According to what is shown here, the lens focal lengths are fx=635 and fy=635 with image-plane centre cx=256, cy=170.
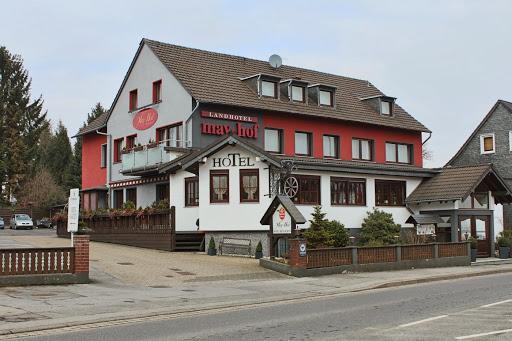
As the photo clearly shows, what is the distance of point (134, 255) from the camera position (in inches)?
1026

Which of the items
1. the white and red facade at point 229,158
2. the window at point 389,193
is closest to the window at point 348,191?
the white and red facade at point 229,158

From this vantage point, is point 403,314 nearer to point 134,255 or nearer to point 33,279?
point 33,279

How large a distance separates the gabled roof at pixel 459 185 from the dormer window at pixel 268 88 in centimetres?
970

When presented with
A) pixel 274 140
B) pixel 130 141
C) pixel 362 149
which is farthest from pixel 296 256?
pixel 130 141

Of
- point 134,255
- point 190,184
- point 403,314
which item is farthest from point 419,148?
point 403,314

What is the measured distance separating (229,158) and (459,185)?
12402mm

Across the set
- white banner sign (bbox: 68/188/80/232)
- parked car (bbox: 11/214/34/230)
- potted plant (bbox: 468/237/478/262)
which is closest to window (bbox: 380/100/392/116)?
potted plant (bbox: 468/237/478/262)

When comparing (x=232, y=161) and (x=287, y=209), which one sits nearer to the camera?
(x=287, y=209)

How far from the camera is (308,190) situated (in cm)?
3056

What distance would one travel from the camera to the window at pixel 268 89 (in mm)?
36312

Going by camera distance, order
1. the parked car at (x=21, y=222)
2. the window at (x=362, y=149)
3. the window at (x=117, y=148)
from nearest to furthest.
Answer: the window at (x=362, y=149)
the window at (x=117, y=148)
the parked car at (x=21, y=222)

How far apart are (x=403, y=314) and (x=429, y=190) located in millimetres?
22996

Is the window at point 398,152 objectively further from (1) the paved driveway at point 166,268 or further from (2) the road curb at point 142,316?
(2) the road curb at point 142,316

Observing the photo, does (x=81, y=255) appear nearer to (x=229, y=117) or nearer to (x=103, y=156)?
(x=229, y=117)
